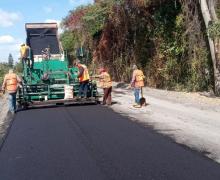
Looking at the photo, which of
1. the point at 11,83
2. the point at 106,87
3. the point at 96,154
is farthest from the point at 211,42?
the point at 96,154

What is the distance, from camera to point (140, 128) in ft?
39.4

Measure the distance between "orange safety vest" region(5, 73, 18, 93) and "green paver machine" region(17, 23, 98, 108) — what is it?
23.4 inches

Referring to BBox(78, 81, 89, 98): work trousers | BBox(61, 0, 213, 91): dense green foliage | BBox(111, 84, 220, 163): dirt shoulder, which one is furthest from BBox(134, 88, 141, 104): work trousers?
BBox(61, 0, 213, 91): dense green foliage

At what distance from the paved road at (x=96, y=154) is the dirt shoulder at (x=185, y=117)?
446 mm

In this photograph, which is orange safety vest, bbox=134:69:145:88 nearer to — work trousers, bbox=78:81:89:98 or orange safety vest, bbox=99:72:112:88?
orange safety vest, bbox=99:72:112:88

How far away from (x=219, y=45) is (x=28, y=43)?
8191 mm

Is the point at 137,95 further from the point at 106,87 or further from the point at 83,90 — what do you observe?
the point at 83,90

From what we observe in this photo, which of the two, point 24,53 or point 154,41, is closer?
point 24,53

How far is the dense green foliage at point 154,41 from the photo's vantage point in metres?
22.9

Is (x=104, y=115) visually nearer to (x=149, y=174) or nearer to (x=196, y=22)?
(x=149, y=174)

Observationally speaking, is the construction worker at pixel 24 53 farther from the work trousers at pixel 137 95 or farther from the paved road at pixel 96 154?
the paved road at pixel 96 154

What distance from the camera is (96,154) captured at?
355 inches

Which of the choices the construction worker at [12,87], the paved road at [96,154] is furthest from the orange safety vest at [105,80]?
the paved road at [96,154]

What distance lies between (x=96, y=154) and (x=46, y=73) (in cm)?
1039
